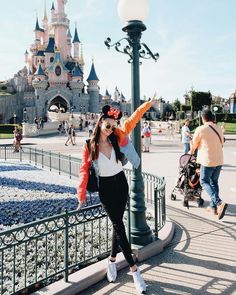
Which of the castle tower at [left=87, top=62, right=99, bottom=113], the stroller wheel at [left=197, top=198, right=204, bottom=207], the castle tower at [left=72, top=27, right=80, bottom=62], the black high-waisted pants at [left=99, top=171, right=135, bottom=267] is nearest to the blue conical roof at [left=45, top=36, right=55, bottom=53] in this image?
the castle tower at [left=72, top=27, right=80, bottom=62]

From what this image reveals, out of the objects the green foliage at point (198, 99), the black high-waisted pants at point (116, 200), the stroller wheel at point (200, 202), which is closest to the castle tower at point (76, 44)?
the green foliage at point (198, 99)

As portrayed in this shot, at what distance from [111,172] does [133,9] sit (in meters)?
2.37

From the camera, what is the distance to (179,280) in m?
3.71

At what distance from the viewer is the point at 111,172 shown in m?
3.57

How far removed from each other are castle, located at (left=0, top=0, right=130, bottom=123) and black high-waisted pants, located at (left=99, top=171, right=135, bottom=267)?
205 ft

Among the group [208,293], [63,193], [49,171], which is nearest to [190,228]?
[208,293]

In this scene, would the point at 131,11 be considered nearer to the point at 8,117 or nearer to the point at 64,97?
the point at 64,97

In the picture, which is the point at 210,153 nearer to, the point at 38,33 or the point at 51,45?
the point at 51,45

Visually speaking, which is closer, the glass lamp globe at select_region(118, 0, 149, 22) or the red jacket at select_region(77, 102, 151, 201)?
the red jacket at select_region(77, 102, 151, 201)

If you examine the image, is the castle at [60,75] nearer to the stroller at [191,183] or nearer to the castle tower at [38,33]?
the castle tower at [38,33]

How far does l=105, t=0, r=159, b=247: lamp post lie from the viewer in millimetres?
4468

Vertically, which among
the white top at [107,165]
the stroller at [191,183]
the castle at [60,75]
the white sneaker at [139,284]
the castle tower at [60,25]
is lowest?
the white sneaker at [139,284]

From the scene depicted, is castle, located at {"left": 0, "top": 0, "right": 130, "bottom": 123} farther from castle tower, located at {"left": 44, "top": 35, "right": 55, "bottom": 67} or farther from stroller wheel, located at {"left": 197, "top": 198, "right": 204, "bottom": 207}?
stroller wheel, located at {"left": 197, "top": 198, "right": 204, "bottom": 207}

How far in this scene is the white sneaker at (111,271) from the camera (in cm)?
370
